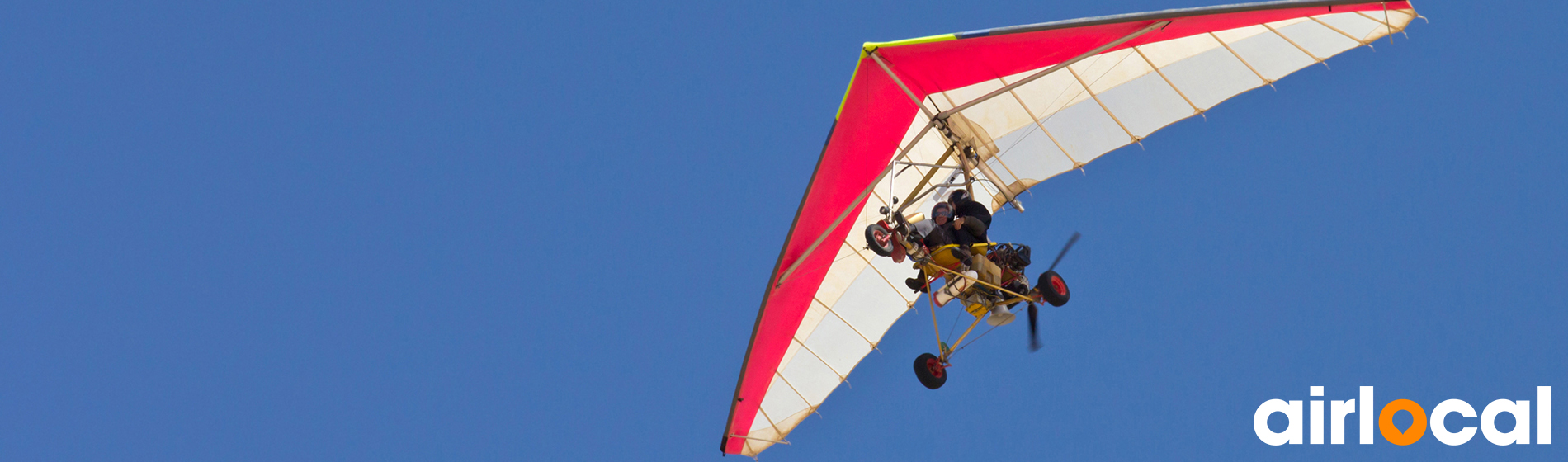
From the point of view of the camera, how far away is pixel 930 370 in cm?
1658

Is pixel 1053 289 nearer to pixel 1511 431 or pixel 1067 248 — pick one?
pixel 1067 248

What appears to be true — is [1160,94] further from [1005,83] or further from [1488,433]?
[1488,433]

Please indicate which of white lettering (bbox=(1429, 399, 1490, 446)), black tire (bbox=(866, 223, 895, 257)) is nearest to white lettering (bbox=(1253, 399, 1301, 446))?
white lettering (bbox=(1429, 399, 1490, 446))

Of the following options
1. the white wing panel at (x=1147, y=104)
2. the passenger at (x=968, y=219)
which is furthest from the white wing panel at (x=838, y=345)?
the white wing panel at (x=1147, y=104)

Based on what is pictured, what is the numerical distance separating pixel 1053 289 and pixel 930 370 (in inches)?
80.8

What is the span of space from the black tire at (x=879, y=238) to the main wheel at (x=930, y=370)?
1541mm

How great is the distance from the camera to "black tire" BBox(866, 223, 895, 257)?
15602 millimetres

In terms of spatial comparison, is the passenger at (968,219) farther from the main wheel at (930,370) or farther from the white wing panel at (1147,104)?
the white wing panel at (1147,104)

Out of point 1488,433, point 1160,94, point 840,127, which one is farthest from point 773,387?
point 1488,433

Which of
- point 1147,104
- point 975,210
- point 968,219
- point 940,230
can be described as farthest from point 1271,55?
point 940,230

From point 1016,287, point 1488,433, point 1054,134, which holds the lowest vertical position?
point 1016,287

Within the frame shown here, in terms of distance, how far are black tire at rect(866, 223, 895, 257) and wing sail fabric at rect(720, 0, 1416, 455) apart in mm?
546

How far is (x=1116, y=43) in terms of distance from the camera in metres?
15.7

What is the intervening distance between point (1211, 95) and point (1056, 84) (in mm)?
2144
